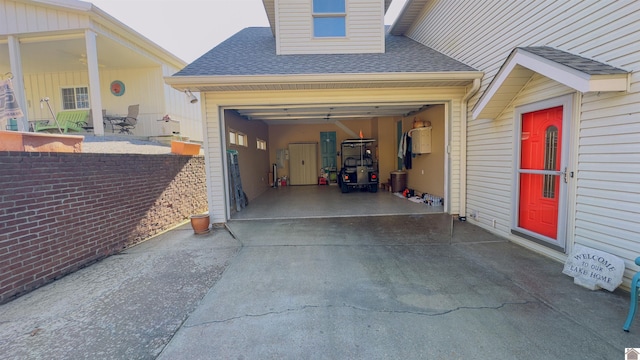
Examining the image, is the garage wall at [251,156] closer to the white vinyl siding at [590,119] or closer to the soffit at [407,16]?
the soffit at [407,16]

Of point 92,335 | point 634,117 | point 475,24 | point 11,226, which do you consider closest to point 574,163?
point 634,117

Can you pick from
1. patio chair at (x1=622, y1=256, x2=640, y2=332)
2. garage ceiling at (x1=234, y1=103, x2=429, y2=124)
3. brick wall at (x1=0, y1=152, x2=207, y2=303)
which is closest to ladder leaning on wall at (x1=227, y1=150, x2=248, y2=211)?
garage ceiling at (x1=234, y1=103, x2=429, y2=124)

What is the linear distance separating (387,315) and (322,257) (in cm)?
154

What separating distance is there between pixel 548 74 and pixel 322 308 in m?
3.55

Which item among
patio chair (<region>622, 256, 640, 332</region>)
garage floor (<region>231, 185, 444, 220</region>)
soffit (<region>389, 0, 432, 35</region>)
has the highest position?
soffit (<region>389, 0, 432, 35</region>)

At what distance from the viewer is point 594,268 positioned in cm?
287

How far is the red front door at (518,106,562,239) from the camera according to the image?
367cm

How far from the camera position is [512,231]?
4371 millimetres

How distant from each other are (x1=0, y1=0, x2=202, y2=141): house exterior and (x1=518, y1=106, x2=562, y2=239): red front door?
9.17m

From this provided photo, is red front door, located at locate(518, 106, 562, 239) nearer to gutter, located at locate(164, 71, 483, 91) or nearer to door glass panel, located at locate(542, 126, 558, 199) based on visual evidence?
door glass panel, located at locate(542, 126, 558, 199)

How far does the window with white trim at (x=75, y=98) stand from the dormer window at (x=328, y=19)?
327 inches

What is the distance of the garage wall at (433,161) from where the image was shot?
7.05 meters

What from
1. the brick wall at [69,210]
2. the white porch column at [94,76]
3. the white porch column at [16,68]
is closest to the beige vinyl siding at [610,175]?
the brick wall at [69,210]

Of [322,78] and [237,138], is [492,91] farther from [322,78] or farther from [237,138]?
[237,138]
